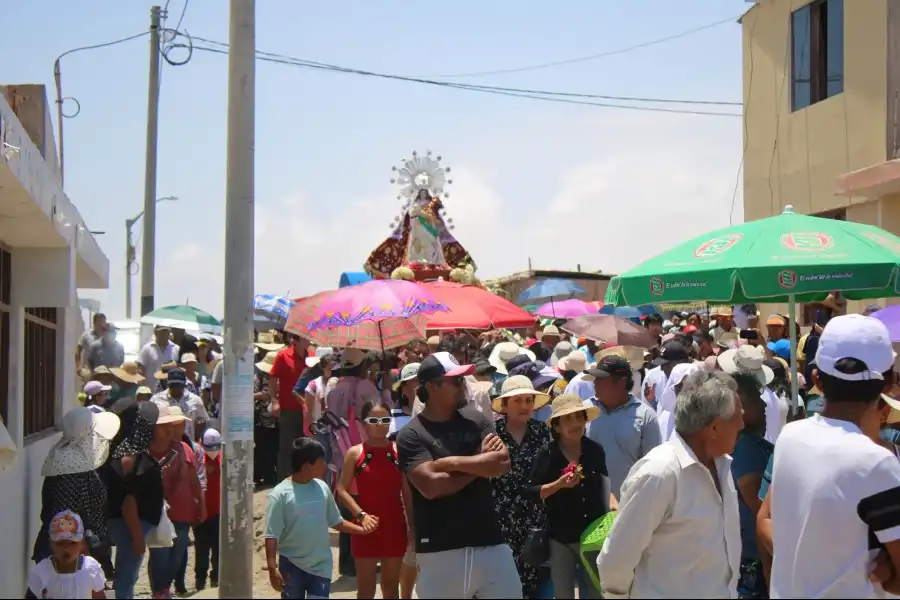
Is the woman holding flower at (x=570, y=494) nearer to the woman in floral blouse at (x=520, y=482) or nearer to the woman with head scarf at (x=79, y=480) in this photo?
the woman in floral blouse at (x=520, y=482)

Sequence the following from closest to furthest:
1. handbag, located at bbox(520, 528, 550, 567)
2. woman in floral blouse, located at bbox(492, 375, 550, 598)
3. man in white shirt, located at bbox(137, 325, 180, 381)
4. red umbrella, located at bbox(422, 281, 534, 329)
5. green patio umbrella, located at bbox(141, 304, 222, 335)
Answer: handbag, located at bbox(520, 528, 550, 567)
woman in floral blouse, located at bbox(492, 375, 550, 598)
red umbrella, located at bbox(422, 281, 534, 329)
man in white shirt, located at bbox(137, 325, 180, 381)
green patio umbrella, located at bbox(141, 304, 222, 335)

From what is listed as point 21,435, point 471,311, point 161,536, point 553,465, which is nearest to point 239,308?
point 161,536

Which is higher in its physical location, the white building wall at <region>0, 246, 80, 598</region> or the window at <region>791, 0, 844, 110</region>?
the window at <region>791, 0, 844, 110</region>

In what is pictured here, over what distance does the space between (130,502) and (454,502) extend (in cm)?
325

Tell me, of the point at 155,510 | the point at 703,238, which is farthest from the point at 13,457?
the point at 703,238

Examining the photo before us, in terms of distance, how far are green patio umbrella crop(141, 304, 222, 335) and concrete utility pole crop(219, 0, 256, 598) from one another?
11840mm

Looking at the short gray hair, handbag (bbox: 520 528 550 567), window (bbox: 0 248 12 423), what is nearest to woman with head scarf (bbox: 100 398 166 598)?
window (bbox: 0 248 12 423)

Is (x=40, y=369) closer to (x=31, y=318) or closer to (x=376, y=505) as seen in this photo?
(x=31, y=318)

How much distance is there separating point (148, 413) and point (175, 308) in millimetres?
11654

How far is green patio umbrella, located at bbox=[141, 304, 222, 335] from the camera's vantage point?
1894cm

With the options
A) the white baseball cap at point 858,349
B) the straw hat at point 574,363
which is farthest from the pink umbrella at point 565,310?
the white baseball cap at point 858,349

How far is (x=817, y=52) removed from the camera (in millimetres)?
17344

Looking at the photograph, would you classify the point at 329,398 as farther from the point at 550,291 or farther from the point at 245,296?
the point at 550,291

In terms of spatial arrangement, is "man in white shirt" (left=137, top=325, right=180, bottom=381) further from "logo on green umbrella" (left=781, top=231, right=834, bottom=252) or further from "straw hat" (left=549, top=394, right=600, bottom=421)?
"logo on green umbrella" (left=781, top=231, right=834, bottom=252)
